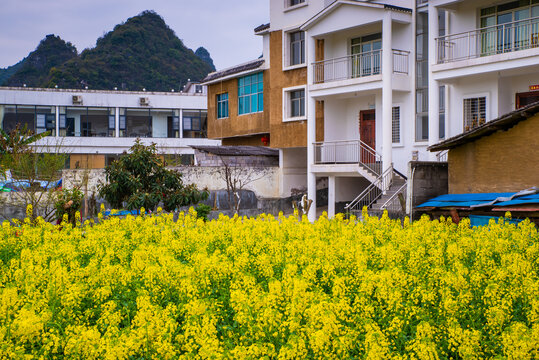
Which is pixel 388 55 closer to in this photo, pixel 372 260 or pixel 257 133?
pixel 257 133

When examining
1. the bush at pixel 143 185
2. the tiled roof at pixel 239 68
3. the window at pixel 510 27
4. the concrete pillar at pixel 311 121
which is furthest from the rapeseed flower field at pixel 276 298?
the tiled roof at pixel 239 68

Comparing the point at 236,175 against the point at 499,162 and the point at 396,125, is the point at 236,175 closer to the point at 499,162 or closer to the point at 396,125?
the point at 396,125

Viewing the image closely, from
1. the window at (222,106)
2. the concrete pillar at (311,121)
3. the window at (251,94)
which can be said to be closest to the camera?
the concrete pillar at (311,121)

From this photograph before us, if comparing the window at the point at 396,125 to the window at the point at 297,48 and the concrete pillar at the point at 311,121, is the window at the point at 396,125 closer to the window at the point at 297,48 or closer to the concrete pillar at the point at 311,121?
the concrete pillar at the point at 311,121

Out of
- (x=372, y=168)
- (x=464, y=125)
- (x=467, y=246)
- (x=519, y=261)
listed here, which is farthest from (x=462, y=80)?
(x=519, y=261)

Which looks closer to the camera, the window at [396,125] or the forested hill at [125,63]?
the window at [396,125]

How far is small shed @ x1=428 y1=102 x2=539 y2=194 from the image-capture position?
1680cm

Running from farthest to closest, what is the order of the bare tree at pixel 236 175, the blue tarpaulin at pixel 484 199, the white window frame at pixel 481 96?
the bare tree at pixel 236 175, the white window frame at pixel 481 96, the blue tarpaulin at pixel 484 199

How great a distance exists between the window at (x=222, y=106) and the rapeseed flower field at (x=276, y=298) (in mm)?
24565

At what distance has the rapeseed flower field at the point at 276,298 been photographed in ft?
19.0

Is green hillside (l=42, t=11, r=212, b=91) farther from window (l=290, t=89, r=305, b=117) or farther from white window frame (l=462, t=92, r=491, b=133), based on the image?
white window frame (l=462, t=92, r=491, b=133)

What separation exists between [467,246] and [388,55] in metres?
14.4

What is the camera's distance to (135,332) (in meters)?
5.94

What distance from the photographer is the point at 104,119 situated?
177ft
